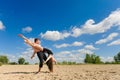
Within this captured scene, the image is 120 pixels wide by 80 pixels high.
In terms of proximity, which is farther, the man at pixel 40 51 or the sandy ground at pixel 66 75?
the man at pixel 40 51

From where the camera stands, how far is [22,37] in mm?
12242

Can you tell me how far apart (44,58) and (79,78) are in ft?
9.95

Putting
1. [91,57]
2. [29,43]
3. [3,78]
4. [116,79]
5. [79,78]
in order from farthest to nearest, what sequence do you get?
[91,57] < [29,43] < [3,78] < [79,78] < [116,79]

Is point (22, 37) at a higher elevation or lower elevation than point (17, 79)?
higher

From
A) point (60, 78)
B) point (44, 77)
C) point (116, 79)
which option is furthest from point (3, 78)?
point (116, 79)

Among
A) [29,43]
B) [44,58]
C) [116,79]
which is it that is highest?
[29,43]

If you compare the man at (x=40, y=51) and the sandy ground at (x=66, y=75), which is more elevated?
the man at (x=40, y=51)

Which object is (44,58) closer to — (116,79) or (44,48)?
(44,48)

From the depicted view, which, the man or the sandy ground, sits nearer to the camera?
the sandy ground

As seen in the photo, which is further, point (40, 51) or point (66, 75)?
point (40, 51)

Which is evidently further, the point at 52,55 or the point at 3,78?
the point at 52,55

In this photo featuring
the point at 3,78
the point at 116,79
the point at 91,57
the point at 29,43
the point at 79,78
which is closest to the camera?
the point at 116,79

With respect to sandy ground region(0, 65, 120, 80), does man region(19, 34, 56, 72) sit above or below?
above

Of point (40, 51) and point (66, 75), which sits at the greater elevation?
point (40, 51)
